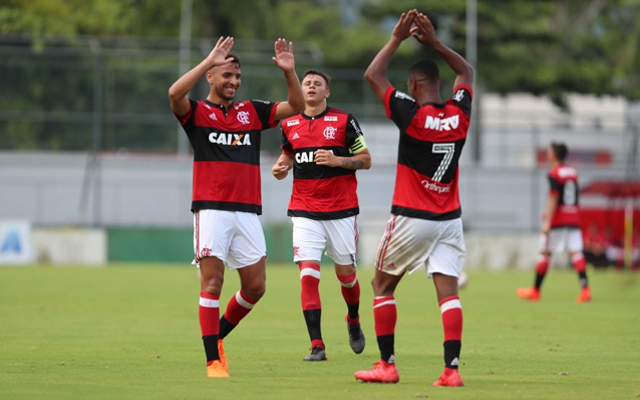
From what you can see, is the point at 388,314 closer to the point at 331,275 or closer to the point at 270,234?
the point at 331,275

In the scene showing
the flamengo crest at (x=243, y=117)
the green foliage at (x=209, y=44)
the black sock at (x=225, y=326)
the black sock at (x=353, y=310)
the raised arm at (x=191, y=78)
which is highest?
the green foliage at (x=209, y=44)

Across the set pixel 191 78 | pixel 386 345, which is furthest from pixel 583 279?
pixel 191 78

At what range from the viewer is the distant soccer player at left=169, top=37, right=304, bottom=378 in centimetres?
947

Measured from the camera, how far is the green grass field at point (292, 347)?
8656 mm

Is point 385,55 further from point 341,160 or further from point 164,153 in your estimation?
point 164,153

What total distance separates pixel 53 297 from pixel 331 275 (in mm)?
8523

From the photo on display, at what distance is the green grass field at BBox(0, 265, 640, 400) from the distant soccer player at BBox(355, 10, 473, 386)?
635 millimetres

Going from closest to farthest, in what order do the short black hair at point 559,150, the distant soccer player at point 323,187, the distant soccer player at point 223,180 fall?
the distant soccer player at point 223,180, the distant soccer player at point 323,187, the short black hair at point 559,150

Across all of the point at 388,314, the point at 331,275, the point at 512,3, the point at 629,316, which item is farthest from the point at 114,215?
the point at 388,314

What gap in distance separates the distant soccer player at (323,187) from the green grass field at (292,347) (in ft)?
3.03

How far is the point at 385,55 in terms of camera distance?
8812mm

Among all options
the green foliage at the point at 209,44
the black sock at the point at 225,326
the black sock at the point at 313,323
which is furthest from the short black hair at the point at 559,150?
the green foliage at the point at 209,44

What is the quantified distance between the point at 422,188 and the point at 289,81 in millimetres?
1612

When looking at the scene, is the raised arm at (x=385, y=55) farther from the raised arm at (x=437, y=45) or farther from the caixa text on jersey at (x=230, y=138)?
the caixa text on jersey at (x=230, y=138)
